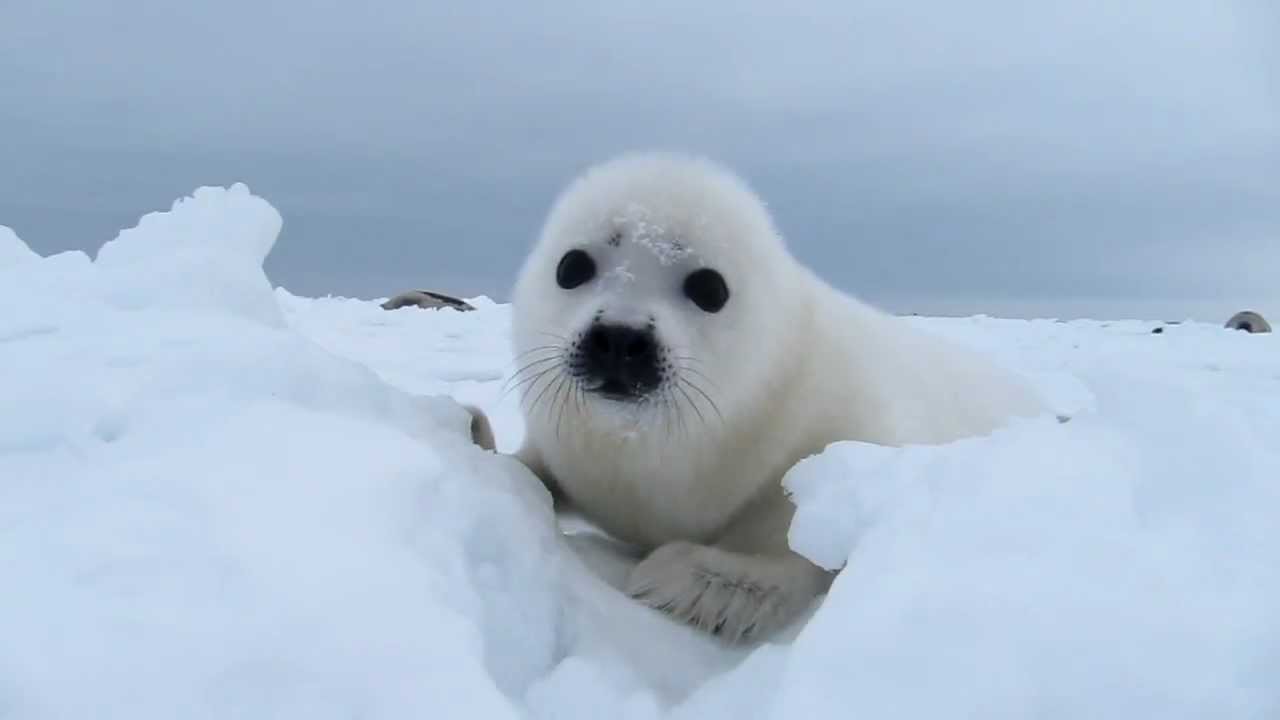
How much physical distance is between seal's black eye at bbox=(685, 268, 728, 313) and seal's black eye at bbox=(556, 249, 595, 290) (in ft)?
0.85

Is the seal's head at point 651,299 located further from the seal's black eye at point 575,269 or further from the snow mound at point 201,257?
the snow mound at point 201,257

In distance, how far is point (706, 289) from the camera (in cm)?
275

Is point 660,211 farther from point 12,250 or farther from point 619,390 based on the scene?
point 12,250

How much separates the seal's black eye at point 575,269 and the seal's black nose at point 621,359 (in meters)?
0.34

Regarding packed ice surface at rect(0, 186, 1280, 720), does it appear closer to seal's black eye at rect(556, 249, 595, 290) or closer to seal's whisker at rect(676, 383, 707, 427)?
seal's whisker at rect(676, 383, 707, 427)

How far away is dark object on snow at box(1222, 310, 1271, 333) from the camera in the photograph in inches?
542

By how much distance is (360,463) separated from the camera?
1.75 metres

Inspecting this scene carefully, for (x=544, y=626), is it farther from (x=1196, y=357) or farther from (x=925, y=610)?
(x=1196, y=357)

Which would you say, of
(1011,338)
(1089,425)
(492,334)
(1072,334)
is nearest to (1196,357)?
(1011,338)

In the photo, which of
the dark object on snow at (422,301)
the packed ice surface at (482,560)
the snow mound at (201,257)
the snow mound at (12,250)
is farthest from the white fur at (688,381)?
the dark object on snow at (422,301)

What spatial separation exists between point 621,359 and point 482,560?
0.81 meters

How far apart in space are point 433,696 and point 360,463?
598 millimetres

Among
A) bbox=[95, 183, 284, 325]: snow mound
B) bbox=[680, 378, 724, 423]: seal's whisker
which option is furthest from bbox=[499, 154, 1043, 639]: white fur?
bbox=[95, 183, 284, 325]: snow mound

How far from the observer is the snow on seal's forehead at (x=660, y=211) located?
2773 millimetres
